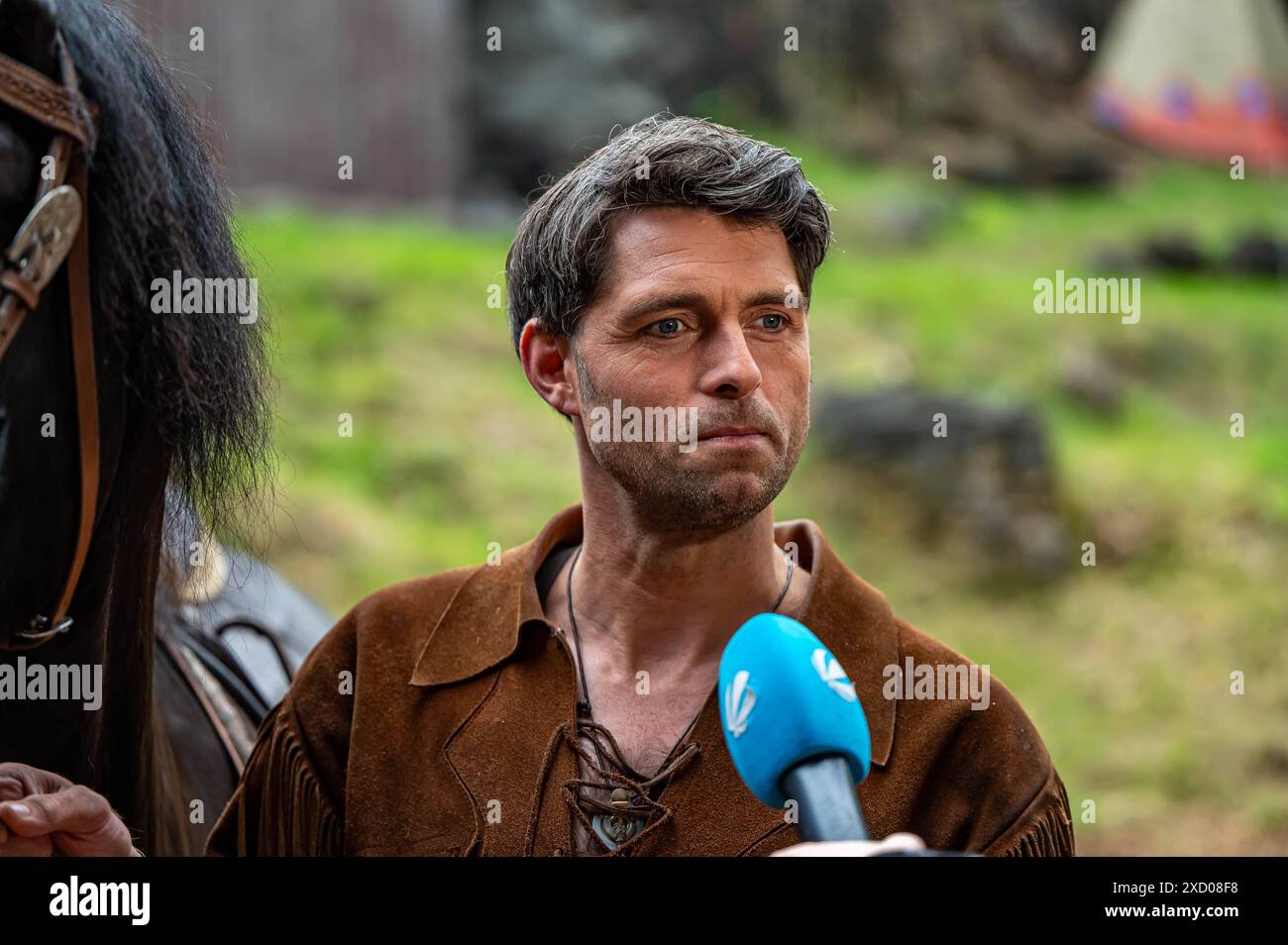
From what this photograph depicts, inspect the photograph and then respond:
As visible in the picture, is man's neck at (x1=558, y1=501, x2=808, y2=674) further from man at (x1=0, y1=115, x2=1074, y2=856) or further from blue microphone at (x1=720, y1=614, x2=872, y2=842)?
blue microphone at (x1=720, y1=614, x2=872, y2=842)

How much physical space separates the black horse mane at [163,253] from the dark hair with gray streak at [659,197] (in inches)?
15.8

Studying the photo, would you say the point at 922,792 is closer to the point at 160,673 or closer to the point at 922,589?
the point at 160,673

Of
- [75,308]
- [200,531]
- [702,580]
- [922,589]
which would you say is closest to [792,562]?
[702,580]

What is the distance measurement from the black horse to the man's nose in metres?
0.59

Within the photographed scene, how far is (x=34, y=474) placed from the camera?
5.21ft

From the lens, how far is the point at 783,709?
53.2 inches

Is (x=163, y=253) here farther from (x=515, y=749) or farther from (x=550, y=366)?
(x=515, y=749)

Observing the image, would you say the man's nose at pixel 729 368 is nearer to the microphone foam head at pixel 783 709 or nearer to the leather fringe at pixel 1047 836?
the microphone foam head at pixel 783 709

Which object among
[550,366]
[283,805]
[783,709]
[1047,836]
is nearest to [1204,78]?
[550,366]

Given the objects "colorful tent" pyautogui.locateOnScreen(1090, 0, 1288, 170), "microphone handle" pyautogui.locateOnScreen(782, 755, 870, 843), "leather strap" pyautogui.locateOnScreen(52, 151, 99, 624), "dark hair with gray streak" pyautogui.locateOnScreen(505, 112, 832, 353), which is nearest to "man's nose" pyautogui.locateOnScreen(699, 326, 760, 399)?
"dark hair with gray streak" pyautogui.locateOnScreen(505, 112, 832, 353)

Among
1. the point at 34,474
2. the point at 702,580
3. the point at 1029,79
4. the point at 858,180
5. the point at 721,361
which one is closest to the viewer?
the point at 34,474

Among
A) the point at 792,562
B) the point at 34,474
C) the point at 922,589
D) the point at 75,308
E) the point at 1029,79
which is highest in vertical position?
the point at 1029,79

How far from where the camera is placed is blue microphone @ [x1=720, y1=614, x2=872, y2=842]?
128 cm
